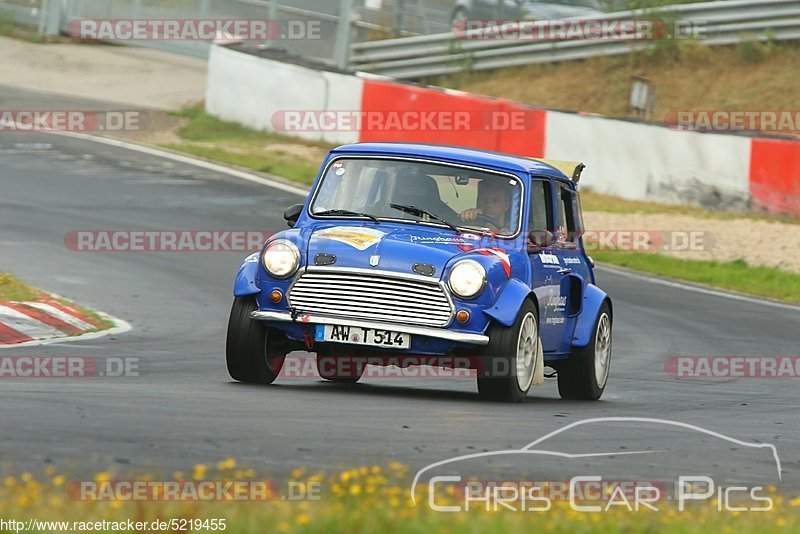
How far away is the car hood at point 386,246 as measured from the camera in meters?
8.93

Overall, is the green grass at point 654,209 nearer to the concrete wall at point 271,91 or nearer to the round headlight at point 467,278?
the concrete wall at point 271,91

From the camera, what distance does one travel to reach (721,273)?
61.1ft

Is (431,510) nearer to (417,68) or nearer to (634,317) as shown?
(634,317)

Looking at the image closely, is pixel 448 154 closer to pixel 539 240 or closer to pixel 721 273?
pixel 539 240

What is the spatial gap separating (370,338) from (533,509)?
363 centimetres

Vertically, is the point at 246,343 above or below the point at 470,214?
below

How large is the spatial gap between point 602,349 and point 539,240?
1.33m

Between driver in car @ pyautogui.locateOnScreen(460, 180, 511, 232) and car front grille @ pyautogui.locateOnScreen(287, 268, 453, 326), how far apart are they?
0.96 meters

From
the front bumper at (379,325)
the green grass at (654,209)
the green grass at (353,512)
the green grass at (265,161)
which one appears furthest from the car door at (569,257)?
the green grass at (265,161)

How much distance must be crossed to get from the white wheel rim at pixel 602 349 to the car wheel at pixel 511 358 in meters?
1.36

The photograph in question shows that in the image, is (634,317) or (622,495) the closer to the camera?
(622,495)

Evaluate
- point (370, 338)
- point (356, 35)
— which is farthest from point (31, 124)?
point (370, 338)

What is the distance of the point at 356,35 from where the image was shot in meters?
29.7

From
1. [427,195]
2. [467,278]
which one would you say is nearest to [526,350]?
[467,278]
